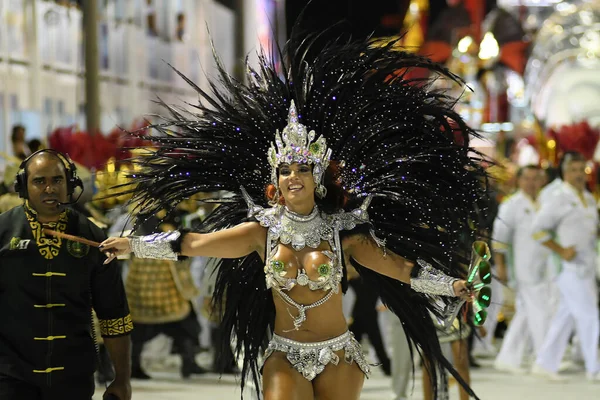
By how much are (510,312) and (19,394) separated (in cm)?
880

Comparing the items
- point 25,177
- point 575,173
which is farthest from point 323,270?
point 575,173

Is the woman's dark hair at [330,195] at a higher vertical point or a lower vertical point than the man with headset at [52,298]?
higher

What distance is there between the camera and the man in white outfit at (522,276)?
39.8 ft

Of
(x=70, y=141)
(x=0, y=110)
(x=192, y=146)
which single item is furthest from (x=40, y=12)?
(x=192, y=146)

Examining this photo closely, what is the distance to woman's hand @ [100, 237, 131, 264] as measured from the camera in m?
5.48

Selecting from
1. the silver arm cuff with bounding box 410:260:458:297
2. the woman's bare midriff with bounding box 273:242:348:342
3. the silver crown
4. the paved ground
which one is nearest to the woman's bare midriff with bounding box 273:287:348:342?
the woman's bare midriff with bounding box 273:242:348:342

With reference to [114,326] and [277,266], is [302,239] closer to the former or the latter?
[277,266]

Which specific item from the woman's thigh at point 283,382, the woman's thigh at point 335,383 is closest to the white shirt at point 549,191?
the woman's thigh at point 335,383

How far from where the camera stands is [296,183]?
5.79 meters

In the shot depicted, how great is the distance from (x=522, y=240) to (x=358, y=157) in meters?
6.44

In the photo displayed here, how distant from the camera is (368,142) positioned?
6297 mm

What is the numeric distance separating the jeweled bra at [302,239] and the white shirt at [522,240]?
648cm

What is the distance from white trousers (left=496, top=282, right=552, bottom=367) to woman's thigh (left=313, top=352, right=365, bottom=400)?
6.64 meters

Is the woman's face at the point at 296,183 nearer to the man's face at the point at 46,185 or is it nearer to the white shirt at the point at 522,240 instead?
the man's face at the point at 46,185
